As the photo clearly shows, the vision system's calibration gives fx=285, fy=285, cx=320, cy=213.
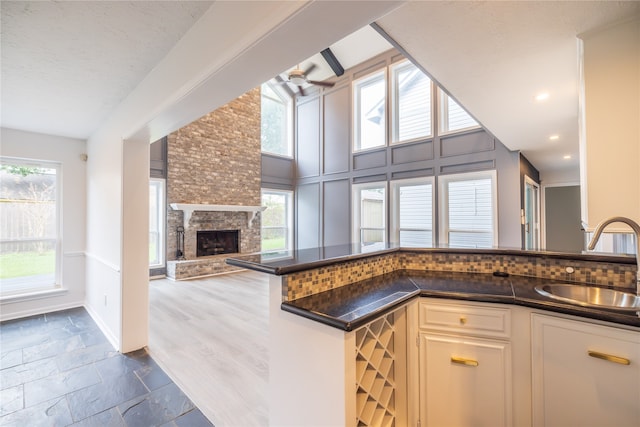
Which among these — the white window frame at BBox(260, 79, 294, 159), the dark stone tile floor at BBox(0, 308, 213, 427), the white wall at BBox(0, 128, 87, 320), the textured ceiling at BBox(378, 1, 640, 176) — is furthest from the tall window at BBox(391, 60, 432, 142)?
the dark stone tile floor at BBox(0, 308, 213, 427)

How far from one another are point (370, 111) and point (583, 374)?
629 centimetres

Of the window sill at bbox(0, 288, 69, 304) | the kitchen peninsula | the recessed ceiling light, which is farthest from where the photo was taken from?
the window sill at bbox(0, 288, 69, 304)

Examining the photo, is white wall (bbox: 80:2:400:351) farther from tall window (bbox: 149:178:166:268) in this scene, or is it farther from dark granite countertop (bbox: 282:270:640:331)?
tall window (bbox: 149:178:166:268)

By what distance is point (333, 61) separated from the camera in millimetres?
6723

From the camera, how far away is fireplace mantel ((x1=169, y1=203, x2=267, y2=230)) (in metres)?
5.83

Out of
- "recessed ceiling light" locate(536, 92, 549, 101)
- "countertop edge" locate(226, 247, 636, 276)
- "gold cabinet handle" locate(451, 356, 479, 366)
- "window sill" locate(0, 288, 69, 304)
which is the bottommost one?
"window sill" locate(0, 288, 69, 304)

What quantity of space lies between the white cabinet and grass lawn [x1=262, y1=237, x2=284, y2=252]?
6.31 m

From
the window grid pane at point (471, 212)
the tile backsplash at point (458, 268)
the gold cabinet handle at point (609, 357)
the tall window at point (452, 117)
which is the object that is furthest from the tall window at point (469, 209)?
the gold cabinet handle at point (609, 357)

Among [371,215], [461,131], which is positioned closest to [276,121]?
[371,215]

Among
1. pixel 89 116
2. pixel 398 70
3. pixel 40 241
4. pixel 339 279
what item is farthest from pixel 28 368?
pixel 398 70

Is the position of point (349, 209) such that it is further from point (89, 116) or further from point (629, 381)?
point (629, 381)

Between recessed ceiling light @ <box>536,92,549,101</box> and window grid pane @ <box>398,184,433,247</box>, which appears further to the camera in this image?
window grid pane @ <box>398,184,433,247</box>

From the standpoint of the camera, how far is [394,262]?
2.22 m

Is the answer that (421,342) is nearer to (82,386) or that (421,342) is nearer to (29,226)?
(82,386)
